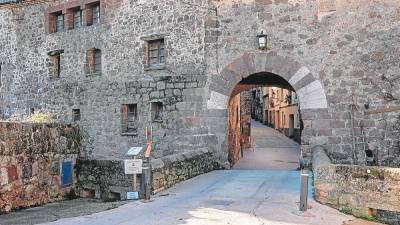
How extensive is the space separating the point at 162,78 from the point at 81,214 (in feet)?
21.6

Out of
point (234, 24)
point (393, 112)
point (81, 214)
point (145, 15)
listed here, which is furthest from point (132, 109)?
point (393, 112)

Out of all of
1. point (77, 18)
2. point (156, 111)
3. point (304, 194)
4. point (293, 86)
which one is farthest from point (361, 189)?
point (77, 18)

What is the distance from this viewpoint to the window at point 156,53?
13094 millimetres

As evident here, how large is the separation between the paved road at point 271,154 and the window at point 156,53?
184 inches

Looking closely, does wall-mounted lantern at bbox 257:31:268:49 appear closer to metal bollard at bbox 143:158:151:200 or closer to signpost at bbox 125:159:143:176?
metal bollard at bbox 143:158:151:200

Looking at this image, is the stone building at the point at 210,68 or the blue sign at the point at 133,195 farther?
the stone building at the point at 210,68

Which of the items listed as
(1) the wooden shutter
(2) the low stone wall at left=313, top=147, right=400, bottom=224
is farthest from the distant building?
(2) the low stone wall at left=313, top=147, right=400, bottom=224

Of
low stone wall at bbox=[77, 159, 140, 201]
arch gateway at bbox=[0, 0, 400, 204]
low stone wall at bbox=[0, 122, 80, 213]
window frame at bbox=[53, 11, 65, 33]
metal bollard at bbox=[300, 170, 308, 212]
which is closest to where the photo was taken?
metal bollard at bbox=[300, 170, 308, 212]

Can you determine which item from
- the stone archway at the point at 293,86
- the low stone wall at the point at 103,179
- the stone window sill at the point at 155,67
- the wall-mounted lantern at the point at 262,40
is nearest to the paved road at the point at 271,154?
the stone archway at the point at 293,86

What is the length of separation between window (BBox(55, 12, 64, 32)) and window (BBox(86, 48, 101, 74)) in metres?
1.87

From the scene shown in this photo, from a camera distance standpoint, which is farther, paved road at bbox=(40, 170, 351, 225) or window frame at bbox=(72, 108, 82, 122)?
window frame at bbox=(72, 108, 82, 122)

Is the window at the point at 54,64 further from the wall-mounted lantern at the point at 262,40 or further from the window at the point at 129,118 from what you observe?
the wall-mounted lantern at the point at 262,40

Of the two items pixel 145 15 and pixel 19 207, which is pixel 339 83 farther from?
pixel 19 207

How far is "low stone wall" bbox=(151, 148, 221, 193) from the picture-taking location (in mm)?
8508
